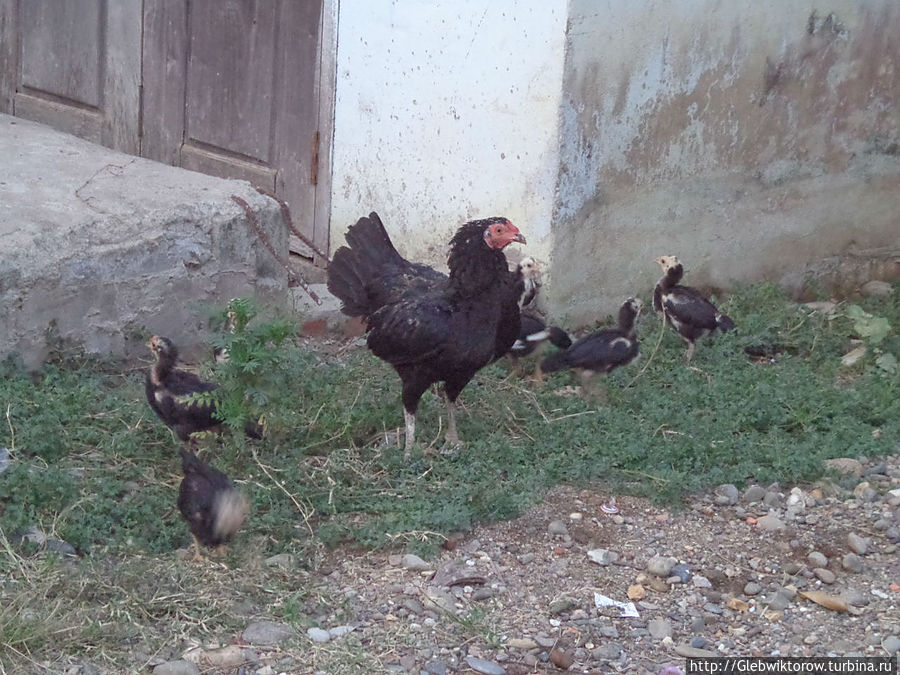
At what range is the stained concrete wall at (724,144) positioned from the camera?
721 centimetres

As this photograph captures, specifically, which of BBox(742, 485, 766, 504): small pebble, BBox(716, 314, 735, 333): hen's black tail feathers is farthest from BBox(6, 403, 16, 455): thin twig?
BBox(716, 314, 735, 333): hen's black tail feathers

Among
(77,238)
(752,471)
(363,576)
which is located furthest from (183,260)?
(752,471)

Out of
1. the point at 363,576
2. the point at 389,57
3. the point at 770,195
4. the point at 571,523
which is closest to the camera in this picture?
the point at 363,576

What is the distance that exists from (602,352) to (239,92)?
11.7 feet

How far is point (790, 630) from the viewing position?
14.3ft

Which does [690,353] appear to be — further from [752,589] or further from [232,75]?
[232,75]

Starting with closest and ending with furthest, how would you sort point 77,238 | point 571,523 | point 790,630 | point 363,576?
1. point 790,630
2. point 363,576
3. point 571,523
4. point 77,238

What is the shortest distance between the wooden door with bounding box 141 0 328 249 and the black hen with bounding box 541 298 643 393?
7.51 ft

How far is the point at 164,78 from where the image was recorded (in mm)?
8828

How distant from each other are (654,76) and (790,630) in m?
4.11

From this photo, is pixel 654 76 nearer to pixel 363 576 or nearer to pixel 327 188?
pixel 327 188

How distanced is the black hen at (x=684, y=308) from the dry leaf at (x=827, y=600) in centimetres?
277

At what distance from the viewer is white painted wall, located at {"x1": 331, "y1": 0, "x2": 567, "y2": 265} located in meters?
7.05

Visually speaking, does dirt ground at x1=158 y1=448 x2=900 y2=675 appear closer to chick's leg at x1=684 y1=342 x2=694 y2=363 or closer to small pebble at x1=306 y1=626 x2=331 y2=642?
small pebble at x1=306 y1=626 x2=331 y2=642
